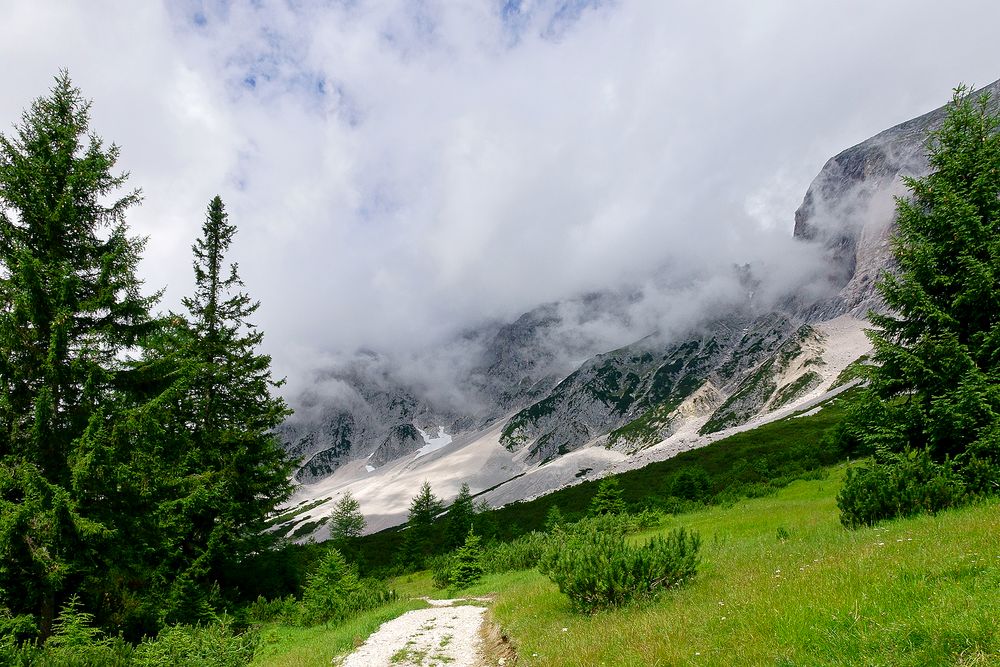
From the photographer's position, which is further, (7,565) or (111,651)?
(7,565)

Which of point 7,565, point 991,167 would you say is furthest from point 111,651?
point 991,167

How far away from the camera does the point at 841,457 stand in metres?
40.2

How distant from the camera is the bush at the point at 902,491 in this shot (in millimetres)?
11531

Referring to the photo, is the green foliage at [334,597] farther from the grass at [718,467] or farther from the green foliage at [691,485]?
the grass at [718,467]

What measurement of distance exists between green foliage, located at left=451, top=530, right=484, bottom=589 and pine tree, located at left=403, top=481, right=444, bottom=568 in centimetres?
2889

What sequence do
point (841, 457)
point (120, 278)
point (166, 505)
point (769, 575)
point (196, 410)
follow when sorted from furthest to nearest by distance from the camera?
1. point (841, 457)
2. point (196, 410)
3. point (120, 278)
4. point (166, 505)
5. point (769, 575)

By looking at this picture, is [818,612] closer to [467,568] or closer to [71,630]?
[71,630]

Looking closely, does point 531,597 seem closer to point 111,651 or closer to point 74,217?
point 111,651

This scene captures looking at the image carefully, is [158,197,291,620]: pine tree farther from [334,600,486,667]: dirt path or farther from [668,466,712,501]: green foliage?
[668,466,712,501]: green foliage

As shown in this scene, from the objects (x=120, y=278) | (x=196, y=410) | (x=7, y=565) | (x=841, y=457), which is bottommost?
(x=841, y=457)

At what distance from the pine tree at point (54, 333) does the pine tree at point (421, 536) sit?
4039 cm

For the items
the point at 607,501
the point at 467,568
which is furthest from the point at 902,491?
the point at 607,501

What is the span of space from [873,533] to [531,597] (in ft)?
26.6

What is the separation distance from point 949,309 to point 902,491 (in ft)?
19.4
